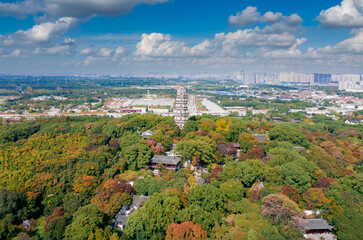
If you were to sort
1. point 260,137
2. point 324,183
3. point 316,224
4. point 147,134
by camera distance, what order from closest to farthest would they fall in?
point 316,224 < point 324,183 < point 147,134 < point 260,137

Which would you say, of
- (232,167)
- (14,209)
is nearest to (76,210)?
(14,209)

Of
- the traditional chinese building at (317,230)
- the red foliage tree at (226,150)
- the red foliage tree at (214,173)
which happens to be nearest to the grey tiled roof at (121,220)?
the red foliage tree at (214,173)

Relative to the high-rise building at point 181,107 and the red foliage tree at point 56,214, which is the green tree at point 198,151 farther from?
the red foliage tree at point 56,214

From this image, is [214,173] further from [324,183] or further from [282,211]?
[324,183]

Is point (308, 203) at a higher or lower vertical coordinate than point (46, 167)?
lower

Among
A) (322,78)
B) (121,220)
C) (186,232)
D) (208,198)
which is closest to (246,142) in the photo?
(208,198)

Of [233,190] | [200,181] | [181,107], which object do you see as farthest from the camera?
[181,107]

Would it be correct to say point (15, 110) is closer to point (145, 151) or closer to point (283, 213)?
point (145, 151)
